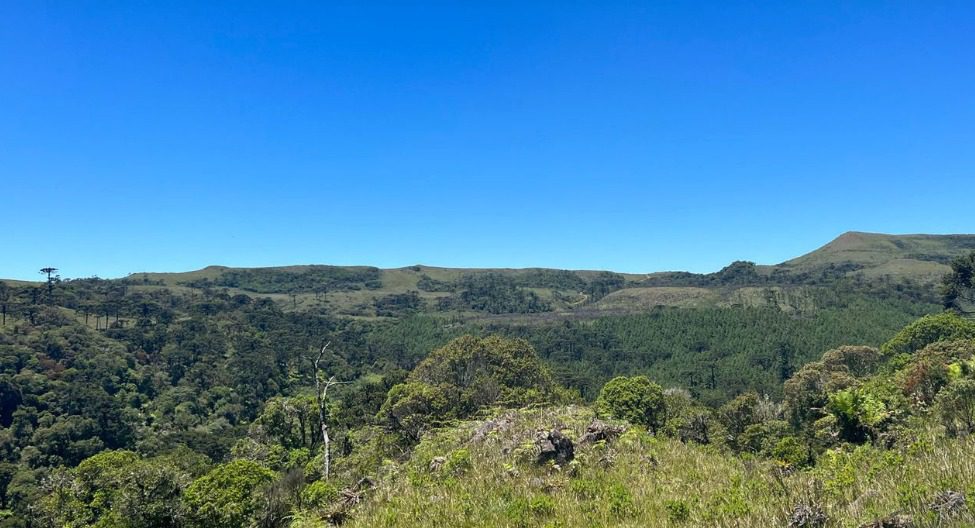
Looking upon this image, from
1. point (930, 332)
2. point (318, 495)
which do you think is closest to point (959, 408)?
point (318, 495)

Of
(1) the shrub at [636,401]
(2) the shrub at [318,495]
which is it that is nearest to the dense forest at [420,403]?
(2) the shrub at [318,495]

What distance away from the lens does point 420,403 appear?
36.5m

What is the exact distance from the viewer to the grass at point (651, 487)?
705 centimetres

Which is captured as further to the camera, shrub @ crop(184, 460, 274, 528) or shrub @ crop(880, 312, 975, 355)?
Answer: shrub @ crop(880, 312, 975, 355)

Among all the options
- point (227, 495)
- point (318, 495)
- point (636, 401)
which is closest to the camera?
point (318, 495)

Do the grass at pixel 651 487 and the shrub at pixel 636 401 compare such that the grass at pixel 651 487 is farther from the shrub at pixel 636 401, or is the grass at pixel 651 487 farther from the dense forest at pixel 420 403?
the shrub at pixel 636 401

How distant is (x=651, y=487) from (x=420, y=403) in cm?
2806

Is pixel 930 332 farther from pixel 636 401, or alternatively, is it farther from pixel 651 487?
pixel 651 487

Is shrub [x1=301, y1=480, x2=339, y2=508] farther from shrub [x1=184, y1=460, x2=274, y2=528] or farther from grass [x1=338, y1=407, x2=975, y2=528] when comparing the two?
shrub [x1=184, y1=460, x2=274, y2=528]

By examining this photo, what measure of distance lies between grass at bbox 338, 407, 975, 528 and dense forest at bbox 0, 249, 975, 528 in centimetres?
10

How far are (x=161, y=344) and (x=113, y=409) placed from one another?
54.1 m

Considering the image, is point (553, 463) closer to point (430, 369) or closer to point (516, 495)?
point (516, 495)

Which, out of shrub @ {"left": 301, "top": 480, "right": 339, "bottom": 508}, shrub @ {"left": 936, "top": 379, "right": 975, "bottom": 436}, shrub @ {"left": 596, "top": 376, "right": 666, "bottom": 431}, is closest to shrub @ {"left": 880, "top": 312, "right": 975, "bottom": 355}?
shrub @ {"left": 596, "top": 376, "right": 666, "bottom": 431}

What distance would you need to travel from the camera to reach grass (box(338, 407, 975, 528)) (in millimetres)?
7055
